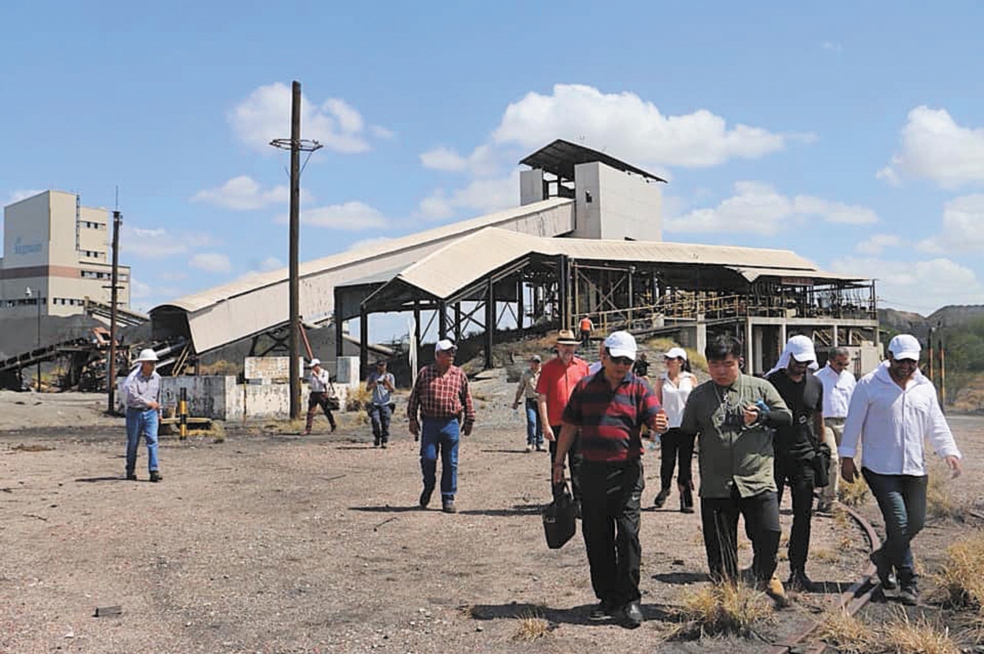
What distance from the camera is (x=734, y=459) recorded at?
587cm

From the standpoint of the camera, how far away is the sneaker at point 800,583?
6.49 meters

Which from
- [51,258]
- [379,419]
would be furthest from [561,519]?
[51,258]

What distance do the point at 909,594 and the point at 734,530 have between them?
51.5 inches

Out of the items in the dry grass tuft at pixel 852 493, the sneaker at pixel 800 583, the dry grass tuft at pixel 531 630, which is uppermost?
the dry grass tuft at pixel 852 493

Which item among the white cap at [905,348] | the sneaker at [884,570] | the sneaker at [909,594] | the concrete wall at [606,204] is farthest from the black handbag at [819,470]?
the concrete wall at [606,204]

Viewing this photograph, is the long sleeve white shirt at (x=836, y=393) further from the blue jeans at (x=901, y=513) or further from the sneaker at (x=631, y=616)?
the sneaker at (x=631, y=616)

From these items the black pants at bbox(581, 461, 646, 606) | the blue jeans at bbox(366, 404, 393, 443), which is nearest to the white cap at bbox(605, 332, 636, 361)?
the black pants at bbox(581, 461, 646, 606)

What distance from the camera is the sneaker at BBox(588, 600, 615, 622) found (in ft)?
19.0

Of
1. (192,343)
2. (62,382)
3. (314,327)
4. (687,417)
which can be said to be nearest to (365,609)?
(687,417)

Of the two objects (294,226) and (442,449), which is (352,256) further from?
(442,449)

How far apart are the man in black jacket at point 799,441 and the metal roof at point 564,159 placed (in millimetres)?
42738

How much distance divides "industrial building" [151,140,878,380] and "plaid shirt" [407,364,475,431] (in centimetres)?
2394

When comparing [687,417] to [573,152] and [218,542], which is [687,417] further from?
[573,152]

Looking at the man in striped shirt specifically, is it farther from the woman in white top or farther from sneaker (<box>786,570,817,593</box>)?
the woman in white top
